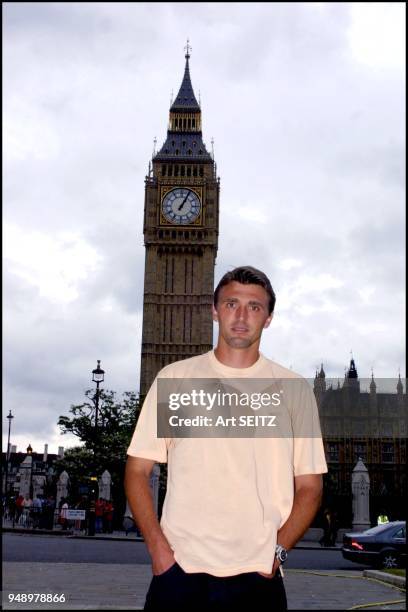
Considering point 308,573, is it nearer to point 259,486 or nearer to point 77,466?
point 259,486

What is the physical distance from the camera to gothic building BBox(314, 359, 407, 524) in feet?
237

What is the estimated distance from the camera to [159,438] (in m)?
3.21

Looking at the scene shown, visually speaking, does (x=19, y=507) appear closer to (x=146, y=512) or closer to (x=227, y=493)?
(x=146, y=512)

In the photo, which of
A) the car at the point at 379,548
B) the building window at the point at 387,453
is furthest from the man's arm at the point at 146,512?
the building window at the point at 387,453

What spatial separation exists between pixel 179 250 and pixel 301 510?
71.0 meters

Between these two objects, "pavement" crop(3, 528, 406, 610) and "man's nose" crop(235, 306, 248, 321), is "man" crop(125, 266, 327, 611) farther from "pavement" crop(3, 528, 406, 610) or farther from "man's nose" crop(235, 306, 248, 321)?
"pavement" crop(3, 528, 406, 610)

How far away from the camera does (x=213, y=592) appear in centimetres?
290

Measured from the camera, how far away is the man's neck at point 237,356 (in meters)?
3.31

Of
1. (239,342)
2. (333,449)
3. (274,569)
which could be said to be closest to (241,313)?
(239,342)

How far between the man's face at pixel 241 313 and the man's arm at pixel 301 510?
602mm

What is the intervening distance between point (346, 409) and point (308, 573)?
6370 cm

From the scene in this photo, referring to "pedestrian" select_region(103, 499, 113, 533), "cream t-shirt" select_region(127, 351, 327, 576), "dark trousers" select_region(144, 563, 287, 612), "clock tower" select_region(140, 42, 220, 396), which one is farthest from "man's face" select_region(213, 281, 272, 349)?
"clock tower" select_region(140, 42, 220, 396)

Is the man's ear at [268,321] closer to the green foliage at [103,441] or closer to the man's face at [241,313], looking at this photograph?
the man's face at [241,313]

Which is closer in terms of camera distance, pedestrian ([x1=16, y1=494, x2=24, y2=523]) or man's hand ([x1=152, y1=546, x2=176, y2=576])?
man's hand ([x1=152, y1=546, x2=176, y2=576])
